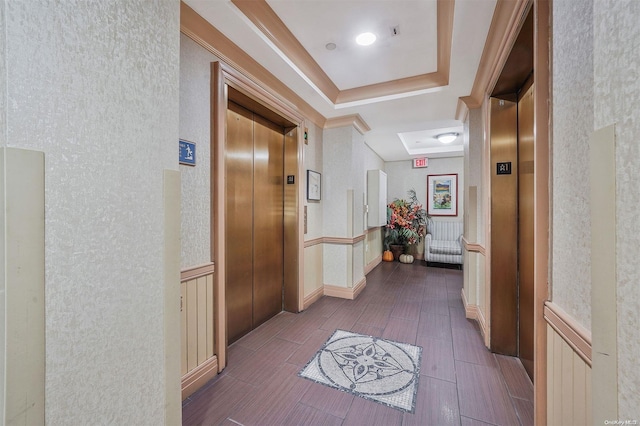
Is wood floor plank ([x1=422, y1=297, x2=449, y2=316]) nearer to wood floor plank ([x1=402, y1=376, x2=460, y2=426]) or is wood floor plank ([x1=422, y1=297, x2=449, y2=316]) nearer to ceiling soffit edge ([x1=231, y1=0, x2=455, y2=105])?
wood floor plank ([x1=402, y1=376, x2=460, y2=426])

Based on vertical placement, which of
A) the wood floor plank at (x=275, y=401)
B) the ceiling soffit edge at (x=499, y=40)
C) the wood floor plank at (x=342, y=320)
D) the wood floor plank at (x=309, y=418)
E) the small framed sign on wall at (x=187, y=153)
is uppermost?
the ceiling soffit edge at (x=499, y=40)

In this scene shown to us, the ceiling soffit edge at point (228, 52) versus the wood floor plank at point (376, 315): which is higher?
the ceiling soffit edge at point (228, 52)

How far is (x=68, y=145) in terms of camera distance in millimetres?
766

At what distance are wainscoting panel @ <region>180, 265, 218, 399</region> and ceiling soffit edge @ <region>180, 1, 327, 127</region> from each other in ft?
5.28

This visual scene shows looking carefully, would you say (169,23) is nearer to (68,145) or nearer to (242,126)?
(68,145)

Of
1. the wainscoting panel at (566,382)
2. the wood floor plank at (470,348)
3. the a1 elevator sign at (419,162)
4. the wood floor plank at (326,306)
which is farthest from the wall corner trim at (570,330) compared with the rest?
the a1 elevator sign at (419,162)

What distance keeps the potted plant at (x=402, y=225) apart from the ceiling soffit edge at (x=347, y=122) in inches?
115

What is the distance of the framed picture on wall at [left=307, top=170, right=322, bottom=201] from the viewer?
132 inches

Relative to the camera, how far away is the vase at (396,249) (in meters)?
6.10

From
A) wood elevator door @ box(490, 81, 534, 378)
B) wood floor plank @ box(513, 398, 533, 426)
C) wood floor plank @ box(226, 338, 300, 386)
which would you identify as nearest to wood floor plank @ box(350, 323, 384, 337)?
wood floor plank @ box(226, 338, 300, 386)

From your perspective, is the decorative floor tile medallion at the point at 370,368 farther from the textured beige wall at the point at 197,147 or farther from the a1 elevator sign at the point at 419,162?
the a1 elevator sign at the point at 419,162

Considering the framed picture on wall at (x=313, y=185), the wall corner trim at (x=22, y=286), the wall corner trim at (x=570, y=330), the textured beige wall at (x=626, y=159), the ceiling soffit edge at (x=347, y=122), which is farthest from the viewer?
the ceiling soffit edge at (x=347, y=122)

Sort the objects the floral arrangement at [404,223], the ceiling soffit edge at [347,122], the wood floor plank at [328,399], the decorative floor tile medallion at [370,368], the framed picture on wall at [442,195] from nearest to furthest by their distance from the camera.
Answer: the wood floor plank at [328,399]
the decorative floor tile medallion at [370,368]
the ceiling soffit edge at [347,122]
the floral arrangement at [404,223]
the framed picture on wall at [442,195]

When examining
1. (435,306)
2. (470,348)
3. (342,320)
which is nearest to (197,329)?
(342,320)
